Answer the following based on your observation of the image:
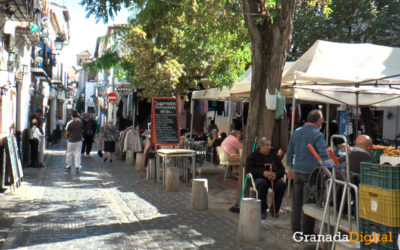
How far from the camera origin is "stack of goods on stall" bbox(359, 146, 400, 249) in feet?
15.9

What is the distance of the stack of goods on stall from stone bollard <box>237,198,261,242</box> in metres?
1.97

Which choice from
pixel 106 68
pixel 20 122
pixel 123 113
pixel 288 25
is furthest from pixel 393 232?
pixel 123 113

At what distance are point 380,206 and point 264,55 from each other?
15.7ft

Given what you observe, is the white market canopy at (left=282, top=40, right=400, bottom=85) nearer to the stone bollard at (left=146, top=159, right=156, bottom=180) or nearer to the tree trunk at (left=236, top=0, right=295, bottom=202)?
the tree trunk at (left=236, top=0, right=295, bottom=202)

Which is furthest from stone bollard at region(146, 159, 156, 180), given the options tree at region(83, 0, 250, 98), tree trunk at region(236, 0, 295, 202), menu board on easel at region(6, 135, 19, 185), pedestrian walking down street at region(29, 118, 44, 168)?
tree trunk at region(236, 0, 295, 202)

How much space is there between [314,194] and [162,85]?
39.4 ft

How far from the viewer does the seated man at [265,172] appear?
8.62 metres

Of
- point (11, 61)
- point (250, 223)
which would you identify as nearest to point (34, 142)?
point (11, 61)

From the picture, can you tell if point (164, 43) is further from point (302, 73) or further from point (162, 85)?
point (302, 73)

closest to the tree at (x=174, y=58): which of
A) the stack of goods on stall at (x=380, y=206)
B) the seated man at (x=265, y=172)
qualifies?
the seated man at (x=265, y=172)

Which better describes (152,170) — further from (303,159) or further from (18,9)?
(303,159)

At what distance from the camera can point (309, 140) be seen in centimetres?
723

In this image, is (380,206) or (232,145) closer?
(380,206)

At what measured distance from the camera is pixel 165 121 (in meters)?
14.6
